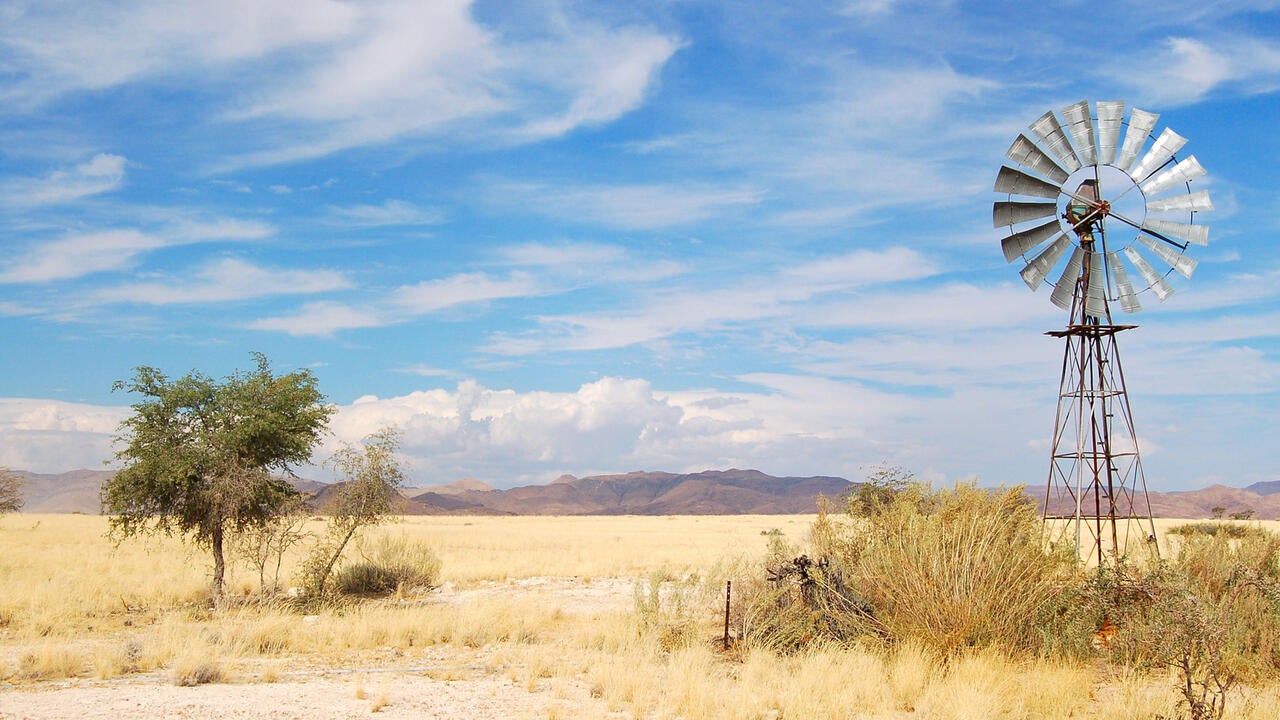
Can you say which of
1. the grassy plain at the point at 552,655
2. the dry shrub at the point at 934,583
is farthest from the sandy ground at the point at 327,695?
the dry shrub at the point at 934,583

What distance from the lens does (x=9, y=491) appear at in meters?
37.9

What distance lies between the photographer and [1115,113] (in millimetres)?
19672

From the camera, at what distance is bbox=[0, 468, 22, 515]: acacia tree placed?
123 feet

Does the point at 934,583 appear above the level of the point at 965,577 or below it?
below

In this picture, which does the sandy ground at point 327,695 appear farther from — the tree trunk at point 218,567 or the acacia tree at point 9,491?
the acacia tree at point 9,491

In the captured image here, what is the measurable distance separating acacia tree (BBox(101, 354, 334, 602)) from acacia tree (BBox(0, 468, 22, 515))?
21.0 m

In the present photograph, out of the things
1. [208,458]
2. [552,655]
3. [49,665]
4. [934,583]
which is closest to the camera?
[934,583]

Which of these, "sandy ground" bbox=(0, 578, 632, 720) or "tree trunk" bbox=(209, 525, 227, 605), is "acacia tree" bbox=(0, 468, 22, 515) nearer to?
"tree trunk" bbox=(209, 525, 227, 605)

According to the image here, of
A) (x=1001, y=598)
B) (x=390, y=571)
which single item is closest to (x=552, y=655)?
(x=1001, y=598)

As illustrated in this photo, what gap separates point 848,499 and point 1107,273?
7889mm

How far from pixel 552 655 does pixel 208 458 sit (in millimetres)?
10711

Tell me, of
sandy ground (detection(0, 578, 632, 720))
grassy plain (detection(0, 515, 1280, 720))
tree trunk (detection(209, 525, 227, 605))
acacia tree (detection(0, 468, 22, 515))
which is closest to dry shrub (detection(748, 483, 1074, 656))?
grassy plain (detection(0, 515, 1280, 720))

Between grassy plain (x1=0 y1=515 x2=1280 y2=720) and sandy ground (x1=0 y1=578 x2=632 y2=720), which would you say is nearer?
sandy ground (x1=0 y1=578 x2=632 y2=720)

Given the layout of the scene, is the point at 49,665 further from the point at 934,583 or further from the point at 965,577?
the point at 965,577
